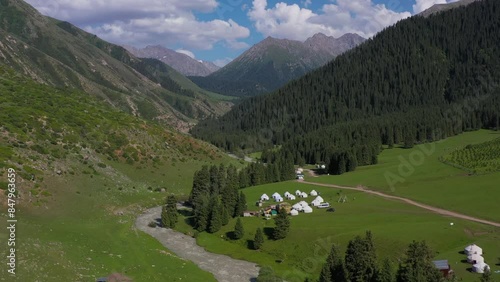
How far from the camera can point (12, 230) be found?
66188 mm

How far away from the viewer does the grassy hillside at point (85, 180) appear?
6481 cm

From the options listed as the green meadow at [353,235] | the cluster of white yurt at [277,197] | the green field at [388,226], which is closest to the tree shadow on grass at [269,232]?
the green meadow at [353,235]

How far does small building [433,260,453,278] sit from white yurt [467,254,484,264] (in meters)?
4.95

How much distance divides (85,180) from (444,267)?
3435 inches

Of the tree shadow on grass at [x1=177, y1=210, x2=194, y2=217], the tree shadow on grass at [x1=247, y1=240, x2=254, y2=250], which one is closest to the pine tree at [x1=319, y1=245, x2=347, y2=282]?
the tree shadow on grass at [x1=247, y1=240, x2=254, y2=250]

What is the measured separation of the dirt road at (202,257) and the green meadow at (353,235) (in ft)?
7.53

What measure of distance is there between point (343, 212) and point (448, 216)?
70.9 feet

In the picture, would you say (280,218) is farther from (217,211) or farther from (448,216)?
(448,216)

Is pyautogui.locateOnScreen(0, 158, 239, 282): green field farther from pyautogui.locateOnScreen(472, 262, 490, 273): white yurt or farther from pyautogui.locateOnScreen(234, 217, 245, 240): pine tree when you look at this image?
pyautogui.locateOnScreen(472, 262, 490, 273): white yurt

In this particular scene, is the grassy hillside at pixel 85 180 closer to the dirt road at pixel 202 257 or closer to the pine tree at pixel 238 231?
the dirt road at pixel 202 257

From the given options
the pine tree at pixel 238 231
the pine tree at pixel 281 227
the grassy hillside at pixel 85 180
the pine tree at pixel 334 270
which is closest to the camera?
the pine tree at pixel 334 270

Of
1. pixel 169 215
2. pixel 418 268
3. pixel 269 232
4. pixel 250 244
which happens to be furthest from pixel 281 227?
pixel 418 268

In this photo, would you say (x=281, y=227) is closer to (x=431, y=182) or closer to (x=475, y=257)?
(x=475, y=257)

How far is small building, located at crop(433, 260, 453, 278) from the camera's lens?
57.7m
